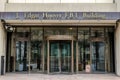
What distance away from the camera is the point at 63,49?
20.1 meters

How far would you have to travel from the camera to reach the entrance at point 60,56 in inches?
777

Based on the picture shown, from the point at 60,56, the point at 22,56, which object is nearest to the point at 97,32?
the point at 60,56

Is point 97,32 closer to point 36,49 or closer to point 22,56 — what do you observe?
point 36,49

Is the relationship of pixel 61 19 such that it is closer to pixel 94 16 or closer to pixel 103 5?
pixel 94 16

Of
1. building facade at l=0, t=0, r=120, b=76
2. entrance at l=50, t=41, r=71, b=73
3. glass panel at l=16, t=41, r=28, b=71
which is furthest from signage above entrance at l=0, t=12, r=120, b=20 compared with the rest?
glass panel at l=16, t=41, r=28, b=71

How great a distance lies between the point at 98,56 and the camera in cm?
2091

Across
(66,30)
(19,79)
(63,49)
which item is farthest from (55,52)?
(19,79)

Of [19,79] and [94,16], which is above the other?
[94,16]

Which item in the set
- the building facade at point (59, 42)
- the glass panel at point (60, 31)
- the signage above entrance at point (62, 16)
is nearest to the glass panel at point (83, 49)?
the building facade at point (59, 42)

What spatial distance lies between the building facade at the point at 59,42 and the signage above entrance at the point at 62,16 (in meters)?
0.75

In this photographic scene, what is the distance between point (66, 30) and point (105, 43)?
3363mm

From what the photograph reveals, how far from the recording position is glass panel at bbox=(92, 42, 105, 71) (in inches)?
821

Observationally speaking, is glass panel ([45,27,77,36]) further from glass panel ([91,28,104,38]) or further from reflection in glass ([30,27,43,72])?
glass panel ([91,28,104,38])

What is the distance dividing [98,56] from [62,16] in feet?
18.1
